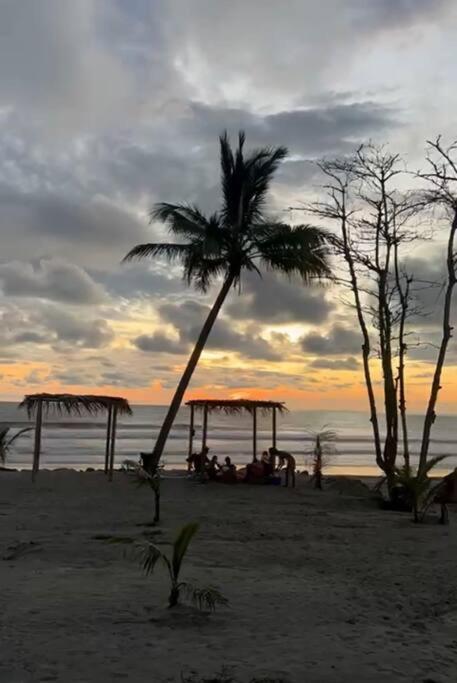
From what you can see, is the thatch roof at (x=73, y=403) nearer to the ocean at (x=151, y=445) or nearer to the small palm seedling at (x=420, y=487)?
the ocean at (x=151, y=445)

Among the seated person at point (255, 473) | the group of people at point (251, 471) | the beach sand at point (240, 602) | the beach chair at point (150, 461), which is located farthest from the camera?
the beach chair at point (150, 461)

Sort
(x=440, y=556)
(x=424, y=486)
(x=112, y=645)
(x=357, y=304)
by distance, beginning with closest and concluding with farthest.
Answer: (x=112, y=645) → (x=440, y=556) → (x=424, y=486) → (x=357, y=304)

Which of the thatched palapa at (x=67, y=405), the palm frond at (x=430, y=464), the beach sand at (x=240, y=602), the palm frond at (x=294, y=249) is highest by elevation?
the palm frond at (x=294, y=249)

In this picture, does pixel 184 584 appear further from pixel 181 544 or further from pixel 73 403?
pixel 73 403

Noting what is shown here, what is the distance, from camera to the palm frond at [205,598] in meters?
5.57

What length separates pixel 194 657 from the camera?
15.3 feet

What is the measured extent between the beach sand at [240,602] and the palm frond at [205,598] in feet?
0.36

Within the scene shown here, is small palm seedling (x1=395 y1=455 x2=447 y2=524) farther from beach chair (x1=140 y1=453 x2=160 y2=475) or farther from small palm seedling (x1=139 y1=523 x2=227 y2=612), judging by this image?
beach chair (x1=140 y1=453 x2=160 y2=475)

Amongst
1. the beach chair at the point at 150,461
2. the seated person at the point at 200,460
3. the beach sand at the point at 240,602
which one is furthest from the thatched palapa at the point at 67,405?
the beach sand at the point at 240,602

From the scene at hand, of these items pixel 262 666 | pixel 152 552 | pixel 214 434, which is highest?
pixel 214 434

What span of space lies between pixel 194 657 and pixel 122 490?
38.4 feet

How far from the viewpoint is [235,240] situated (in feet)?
62.7

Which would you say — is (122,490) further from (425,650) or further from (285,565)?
(425,650)

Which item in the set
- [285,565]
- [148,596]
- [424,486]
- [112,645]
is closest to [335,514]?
[424,486]
